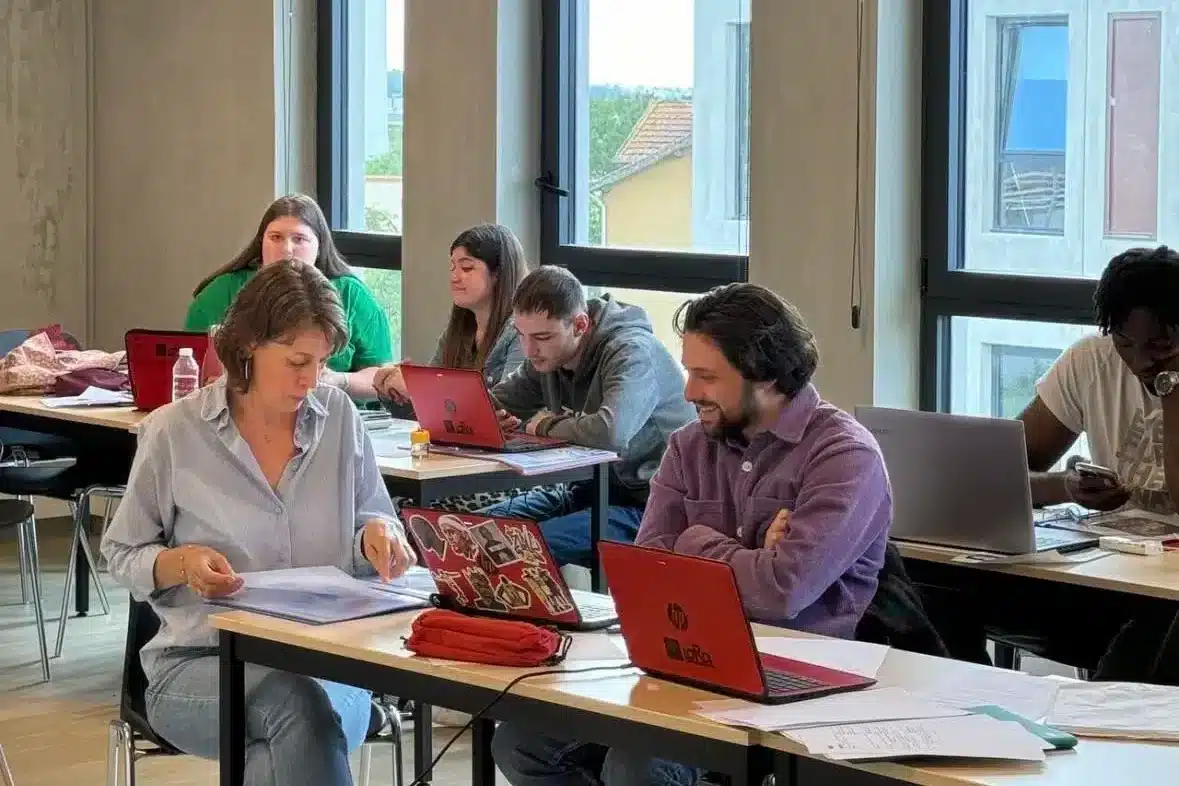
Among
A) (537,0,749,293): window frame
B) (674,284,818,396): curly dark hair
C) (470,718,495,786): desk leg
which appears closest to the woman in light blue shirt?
(470,718,495,786): desk leg

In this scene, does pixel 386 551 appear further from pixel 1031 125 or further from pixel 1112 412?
pixel 1031 125

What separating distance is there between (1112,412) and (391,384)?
7.46 ft

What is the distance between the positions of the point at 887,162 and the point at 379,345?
182 centimetres

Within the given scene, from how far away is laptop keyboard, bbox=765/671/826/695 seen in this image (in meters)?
2.40

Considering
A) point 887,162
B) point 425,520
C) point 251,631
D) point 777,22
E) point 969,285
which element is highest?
point 777,22

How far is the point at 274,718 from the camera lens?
3.00 metres

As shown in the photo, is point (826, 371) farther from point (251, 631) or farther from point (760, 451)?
point (251, 631)

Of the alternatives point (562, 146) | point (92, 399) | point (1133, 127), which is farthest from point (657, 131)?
point (92, 399)

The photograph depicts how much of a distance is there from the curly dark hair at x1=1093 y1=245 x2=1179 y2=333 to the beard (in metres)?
1.04

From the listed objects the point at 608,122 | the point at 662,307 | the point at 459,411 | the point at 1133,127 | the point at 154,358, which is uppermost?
the point at 608,122

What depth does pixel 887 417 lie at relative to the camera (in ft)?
11.6

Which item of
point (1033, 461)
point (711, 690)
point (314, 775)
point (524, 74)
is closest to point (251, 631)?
point (314, 775)

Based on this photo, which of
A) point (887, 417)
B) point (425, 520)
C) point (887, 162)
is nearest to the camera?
point (425, 520)

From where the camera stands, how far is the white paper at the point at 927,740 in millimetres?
2121
